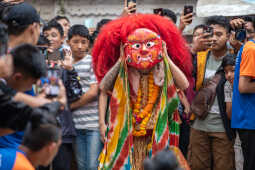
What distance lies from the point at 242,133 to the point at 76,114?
5.42ft

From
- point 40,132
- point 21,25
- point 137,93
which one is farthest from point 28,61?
point 137,93

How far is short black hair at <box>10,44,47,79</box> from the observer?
Result: 217 centimetres

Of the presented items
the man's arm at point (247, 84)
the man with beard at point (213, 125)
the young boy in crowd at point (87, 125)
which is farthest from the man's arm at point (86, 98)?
the man's arm at point (247, 84)

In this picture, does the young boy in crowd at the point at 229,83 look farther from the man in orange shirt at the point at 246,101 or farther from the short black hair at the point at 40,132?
the short black hair at the point at 40,132

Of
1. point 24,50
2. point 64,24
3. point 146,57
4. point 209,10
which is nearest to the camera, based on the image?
point 24,50

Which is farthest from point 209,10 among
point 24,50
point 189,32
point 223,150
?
point 24,50

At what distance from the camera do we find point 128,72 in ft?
12.3

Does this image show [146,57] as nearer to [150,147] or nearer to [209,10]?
[150,147]

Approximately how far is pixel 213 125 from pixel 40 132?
279 cm

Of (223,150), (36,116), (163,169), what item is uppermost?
(36,116)

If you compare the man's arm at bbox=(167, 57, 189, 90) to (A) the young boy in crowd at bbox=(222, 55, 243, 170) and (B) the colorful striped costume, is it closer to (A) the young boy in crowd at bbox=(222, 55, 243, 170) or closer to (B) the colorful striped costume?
(B) the colorful striped costume

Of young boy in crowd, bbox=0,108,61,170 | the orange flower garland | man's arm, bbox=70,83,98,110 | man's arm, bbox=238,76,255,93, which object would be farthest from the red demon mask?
young boy in crowd, bbox=0,108,61,170

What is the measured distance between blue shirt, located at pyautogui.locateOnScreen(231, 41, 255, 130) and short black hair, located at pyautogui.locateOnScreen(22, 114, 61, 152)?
2.21 metres

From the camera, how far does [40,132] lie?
2258 millimetres
